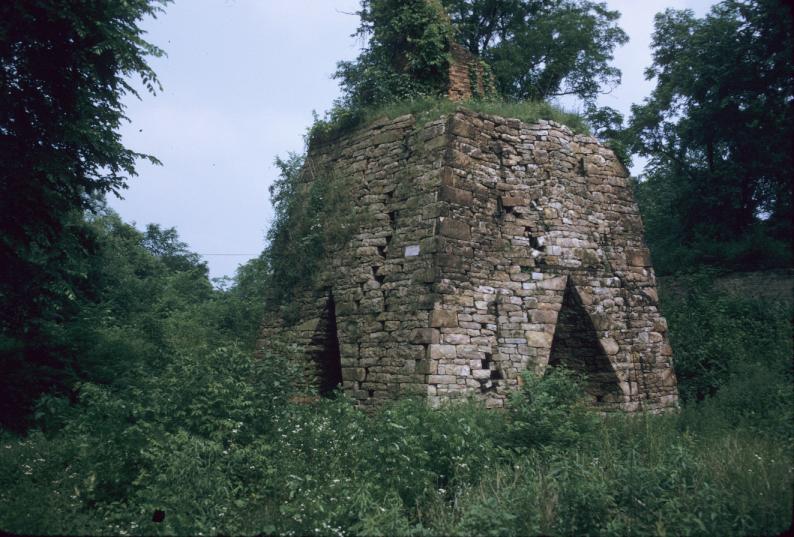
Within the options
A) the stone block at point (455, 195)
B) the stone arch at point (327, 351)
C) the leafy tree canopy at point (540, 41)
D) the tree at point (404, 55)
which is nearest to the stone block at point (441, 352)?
the stone block at point (455, 195)

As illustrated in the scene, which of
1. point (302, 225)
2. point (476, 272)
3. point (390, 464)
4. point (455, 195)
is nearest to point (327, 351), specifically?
point (302, 225)

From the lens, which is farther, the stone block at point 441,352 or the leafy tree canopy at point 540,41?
the leafy tree canopy at point 540,41

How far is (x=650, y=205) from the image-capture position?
21359 millimetres

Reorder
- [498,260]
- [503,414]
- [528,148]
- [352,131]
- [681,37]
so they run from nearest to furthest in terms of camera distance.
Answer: [503,414]
[498,260]
[528,148]
[352,131]
[681,37]

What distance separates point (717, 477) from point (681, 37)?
1928 centimetres

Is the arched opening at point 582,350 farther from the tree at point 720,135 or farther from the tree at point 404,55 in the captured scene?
the tree at point 720,135

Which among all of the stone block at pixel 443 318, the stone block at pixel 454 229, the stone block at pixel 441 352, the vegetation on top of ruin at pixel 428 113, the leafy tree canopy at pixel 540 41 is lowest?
the stone block at pixel 441 352

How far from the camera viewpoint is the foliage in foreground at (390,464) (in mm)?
4668

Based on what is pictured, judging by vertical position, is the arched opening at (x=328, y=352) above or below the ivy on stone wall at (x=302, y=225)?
below

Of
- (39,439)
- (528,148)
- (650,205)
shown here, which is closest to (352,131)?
(528,148)

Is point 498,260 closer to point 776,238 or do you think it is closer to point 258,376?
point 258,376

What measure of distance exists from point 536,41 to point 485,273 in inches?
491

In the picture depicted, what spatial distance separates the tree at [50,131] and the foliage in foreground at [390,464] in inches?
81.8

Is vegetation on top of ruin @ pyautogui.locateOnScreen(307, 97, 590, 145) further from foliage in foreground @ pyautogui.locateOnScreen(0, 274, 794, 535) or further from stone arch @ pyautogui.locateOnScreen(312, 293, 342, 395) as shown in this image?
foliage in foreground @ pyautogui.locateOnScreen(0, 274, 794, 535)
